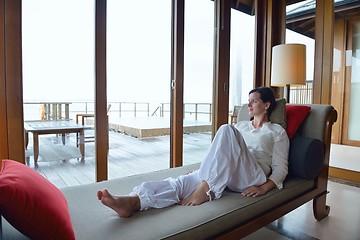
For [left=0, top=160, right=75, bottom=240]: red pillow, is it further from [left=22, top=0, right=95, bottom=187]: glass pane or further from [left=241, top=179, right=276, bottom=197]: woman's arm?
[left=22, top=0, right=95, bottom=187]: glass pane

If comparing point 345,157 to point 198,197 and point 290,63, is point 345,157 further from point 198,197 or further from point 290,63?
point 198,197

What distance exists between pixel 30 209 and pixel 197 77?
2.74 metres

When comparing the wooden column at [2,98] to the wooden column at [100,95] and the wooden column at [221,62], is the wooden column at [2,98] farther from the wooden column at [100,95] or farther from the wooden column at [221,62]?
the wooden column at [221,62]

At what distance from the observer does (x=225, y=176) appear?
1514 mm

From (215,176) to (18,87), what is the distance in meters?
1.71

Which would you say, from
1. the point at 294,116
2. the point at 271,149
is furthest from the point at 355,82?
the point at 271,149

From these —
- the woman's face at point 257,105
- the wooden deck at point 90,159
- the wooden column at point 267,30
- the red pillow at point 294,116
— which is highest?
the wooden column at point 267,30

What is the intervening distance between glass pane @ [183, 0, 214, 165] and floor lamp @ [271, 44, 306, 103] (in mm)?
936

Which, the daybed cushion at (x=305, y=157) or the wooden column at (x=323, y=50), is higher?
the wooden column at (x=323, y=50)

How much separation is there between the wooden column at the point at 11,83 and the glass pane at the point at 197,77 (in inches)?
68.6

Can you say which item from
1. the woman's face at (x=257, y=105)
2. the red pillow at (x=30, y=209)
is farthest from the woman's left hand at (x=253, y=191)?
the red pillow at (x=30, y=209)

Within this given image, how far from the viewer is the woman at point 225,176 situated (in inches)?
53.7

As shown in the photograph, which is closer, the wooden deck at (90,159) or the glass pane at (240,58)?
the wooden deck at (90,159)

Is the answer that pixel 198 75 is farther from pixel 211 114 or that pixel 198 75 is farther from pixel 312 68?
pixel 312 68
